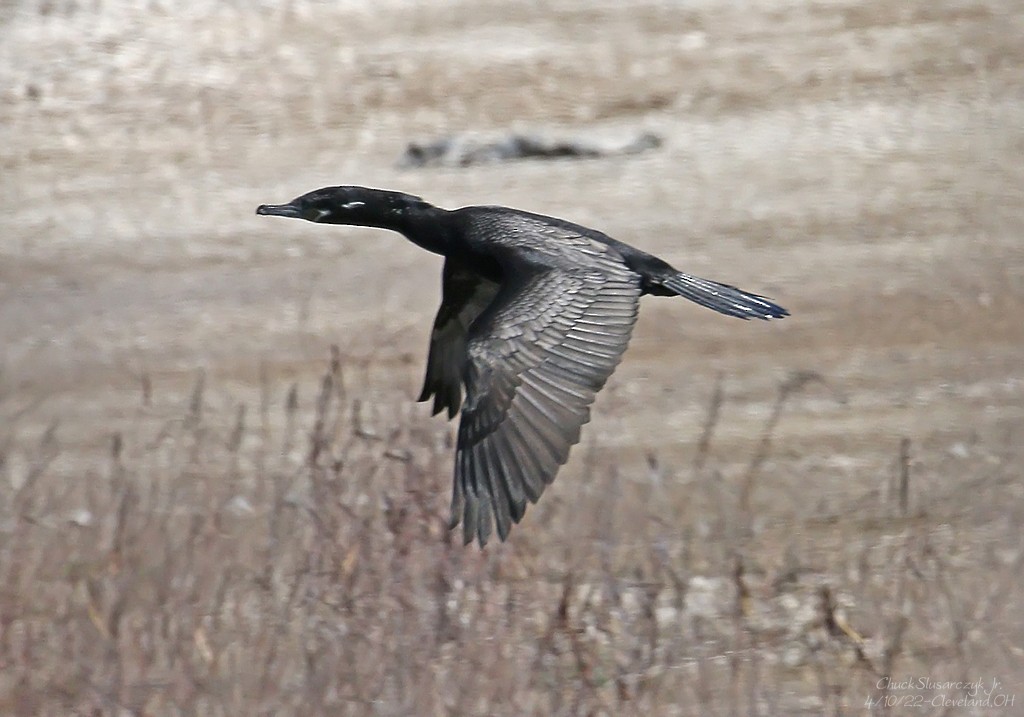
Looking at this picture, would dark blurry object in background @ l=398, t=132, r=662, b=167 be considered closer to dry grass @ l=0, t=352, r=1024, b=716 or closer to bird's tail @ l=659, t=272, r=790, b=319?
dry grass @ l=0, t=352, r=1024, b=716

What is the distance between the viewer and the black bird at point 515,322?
16.0 ft

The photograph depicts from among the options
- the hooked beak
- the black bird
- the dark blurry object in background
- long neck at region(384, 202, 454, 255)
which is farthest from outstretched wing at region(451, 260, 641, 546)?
the dark blurry object in background

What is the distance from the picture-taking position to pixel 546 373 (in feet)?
16.5

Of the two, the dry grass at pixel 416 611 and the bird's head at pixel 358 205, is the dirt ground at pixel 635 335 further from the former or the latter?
the bird's head at pixel 358 205

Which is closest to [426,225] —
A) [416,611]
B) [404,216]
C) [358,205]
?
[404,216]

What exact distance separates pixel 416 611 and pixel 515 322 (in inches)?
35.3

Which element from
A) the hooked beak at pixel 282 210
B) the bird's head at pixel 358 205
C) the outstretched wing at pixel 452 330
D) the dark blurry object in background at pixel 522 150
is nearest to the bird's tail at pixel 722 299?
the outstretched wing at pixel 452 330

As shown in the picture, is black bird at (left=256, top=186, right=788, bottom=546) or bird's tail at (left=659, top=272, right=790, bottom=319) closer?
black bird at (left=256, top=186, right=788, bottom=546)

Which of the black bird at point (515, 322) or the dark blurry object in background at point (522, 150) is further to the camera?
the dark blurry object in background at point (522, 150)

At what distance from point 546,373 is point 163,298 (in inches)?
251

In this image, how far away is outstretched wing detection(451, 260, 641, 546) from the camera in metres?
4.82

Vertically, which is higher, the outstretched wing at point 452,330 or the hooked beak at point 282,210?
the hooked beak at point 282,210

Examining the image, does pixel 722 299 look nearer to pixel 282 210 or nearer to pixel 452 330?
pixel 452 330

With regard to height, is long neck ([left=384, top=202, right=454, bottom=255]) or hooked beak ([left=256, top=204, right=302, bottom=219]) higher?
hooked beak ([left=256, top=204, right=302, bottom=219])
